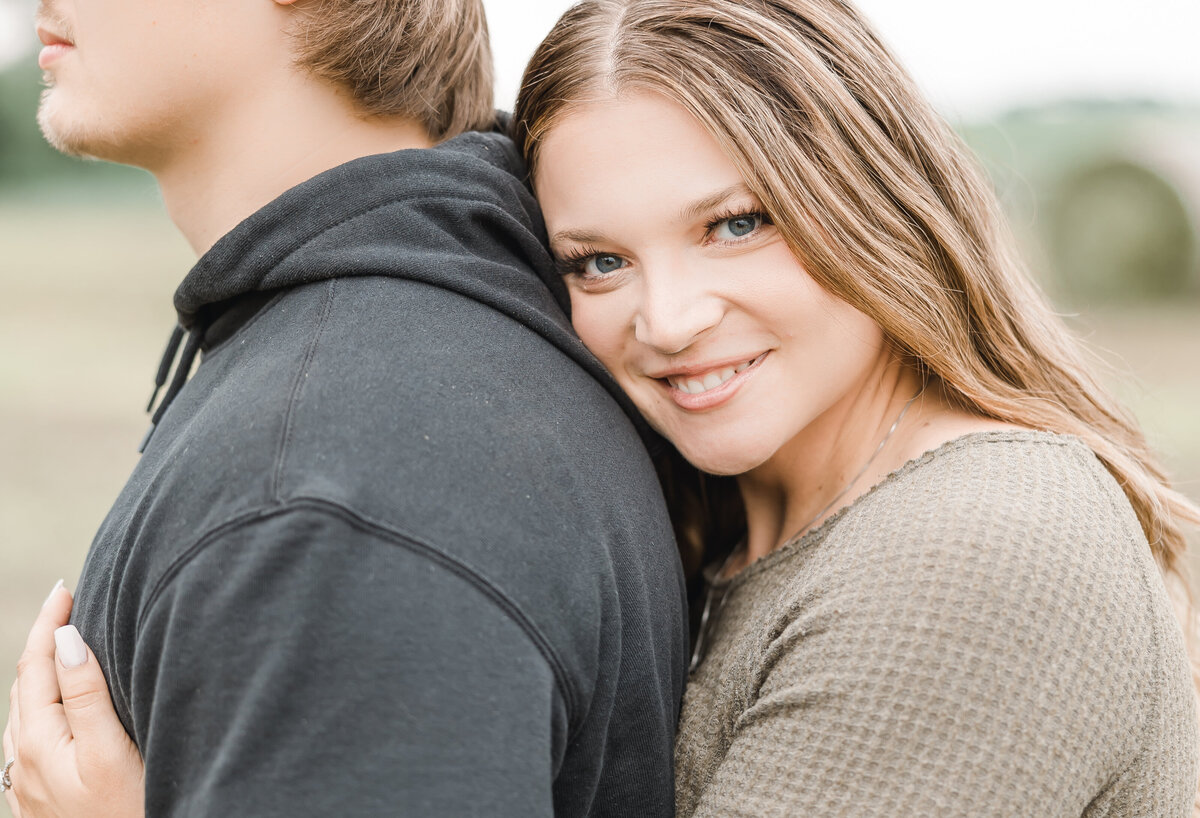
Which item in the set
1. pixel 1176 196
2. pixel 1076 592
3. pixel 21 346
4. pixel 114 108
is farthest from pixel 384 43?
pixel 1176 196

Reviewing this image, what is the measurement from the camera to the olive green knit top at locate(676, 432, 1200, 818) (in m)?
1.34

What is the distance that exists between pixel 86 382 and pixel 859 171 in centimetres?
828

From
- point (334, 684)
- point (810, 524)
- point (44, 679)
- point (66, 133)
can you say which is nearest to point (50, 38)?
point (66, 133)

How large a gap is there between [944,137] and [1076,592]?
38.0 inches

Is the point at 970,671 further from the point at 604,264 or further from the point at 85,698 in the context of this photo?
the point at 85,698

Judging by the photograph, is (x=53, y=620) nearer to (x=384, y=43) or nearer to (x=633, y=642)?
(x=633, y=642)

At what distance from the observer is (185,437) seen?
131 centimetres

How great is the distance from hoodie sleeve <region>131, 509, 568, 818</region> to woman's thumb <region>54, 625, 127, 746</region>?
0.28 metres

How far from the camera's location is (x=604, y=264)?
6.11 feet

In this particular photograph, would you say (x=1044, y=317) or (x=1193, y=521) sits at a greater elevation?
(x=1044, y=317)

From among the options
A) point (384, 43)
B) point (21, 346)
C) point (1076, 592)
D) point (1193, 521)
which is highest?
point (384, 43)

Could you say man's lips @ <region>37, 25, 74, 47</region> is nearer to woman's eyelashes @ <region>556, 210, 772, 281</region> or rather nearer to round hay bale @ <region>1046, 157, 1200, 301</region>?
woman's eyelashes @ <region>556, 210, 772, 281</region>

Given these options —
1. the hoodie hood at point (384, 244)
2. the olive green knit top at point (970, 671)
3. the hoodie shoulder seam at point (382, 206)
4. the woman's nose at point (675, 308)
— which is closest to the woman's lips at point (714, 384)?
the woman's nose at point (675, 308)

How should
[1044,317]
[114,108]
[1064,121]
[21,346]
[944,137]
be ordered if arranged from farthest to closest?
[1064,121], [21,346], [1044,317], [944,137], [114,108]
